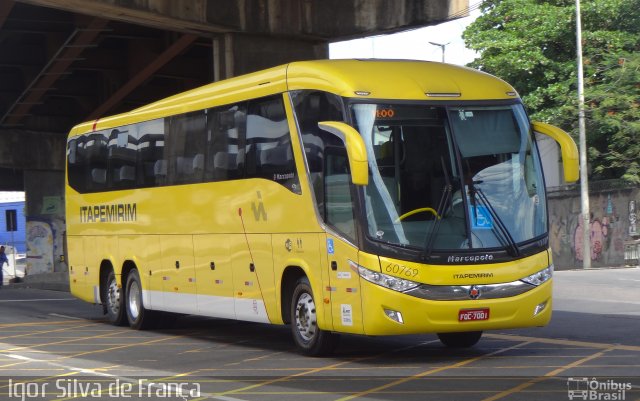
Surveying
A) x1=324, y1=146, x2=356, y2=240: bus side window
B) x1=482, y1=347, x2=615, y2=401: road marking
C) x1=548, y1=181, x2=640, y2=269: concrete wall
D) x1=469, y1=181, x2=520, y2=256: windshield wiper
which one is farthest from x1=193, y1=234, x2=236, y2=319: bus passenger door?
x1=548, y1=181, x2=640, y2=269: concrete wall

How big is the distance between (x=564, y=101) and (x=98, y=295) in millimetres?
26609

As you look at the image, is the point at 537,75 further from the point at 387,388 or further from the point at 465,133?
the point at 387,388

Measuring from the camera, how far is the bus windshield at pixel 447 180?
12.9 metres

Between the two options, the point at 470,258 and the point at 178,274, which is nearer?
the point at 470,258

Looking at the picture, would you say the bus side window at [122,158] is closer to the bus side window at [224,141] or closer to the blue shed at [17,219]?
the bus side window at [224,141]

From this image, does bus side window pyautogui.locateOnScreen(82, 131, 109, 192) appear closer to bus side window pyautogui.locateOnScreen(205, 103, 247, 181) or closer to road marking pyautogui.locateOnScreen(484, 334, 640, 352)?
bus side window pyautogui.locateOnScreen(205, 103, 247, 181)

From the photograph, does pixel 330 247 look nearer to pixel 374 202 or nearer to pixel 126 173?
pixel 374 202

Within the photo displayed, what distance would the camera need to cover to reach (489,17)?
46781mm

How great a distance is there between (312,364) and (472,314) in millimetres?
1963

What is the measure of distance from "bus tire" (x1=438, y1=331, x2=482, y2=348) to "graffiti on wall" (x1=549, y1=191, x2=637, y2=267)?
89.3 ft

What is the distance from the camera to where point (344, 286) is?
1325cm

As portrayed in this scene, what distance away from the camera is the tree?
4216cm

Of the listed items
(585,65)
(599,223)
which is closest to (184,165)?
(599,223)

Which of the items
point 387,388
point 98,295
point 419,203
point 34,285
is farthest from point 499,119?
point 34,285
